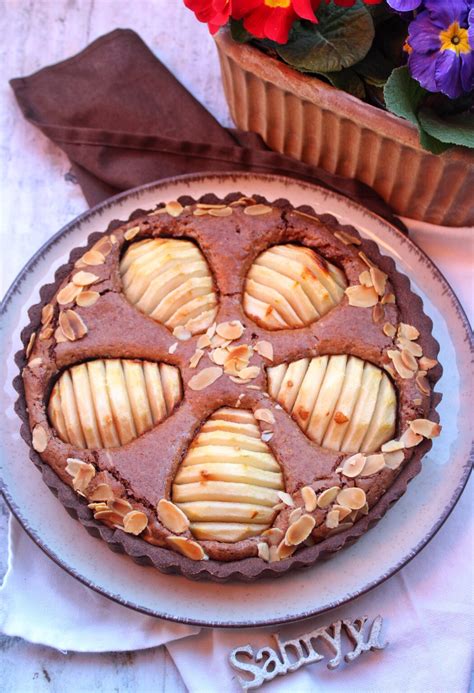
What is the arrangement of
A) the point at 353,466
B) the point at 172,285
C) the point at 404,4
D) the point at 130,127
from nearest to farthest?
1. the point at 404,4
2. the point at 353,466
3. the point at 172,285
4. the point at 130,127

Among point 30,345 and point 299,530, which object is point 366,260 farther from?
point 30,345

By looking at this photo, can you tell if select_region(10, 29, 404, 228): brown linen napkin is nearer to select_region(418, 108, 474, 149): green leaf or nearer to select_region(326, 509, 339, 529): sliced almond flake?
select_region(418, 108, 474, 149): green leaf

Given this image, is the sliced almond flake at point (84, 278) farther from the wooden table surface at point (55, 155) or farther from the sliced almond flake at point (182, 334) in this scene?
the wooden table surface at point (55, 155)

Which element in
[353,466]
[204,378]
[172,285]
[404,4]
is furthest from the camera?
[172,285]

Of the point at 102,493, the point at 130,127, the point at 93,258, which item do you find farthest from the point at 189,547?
the point at 130,127

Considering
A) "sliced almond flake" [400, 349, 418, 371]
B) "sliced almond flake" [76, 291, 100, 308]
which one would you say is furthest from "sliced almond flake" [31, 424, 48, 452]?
"sliced almond flake" [400, 349, 418, 371]

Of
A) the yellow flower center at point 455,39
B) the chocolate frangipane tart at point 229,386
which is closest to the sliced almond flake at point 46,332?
the chocolate frangipane tart at point 229,386
